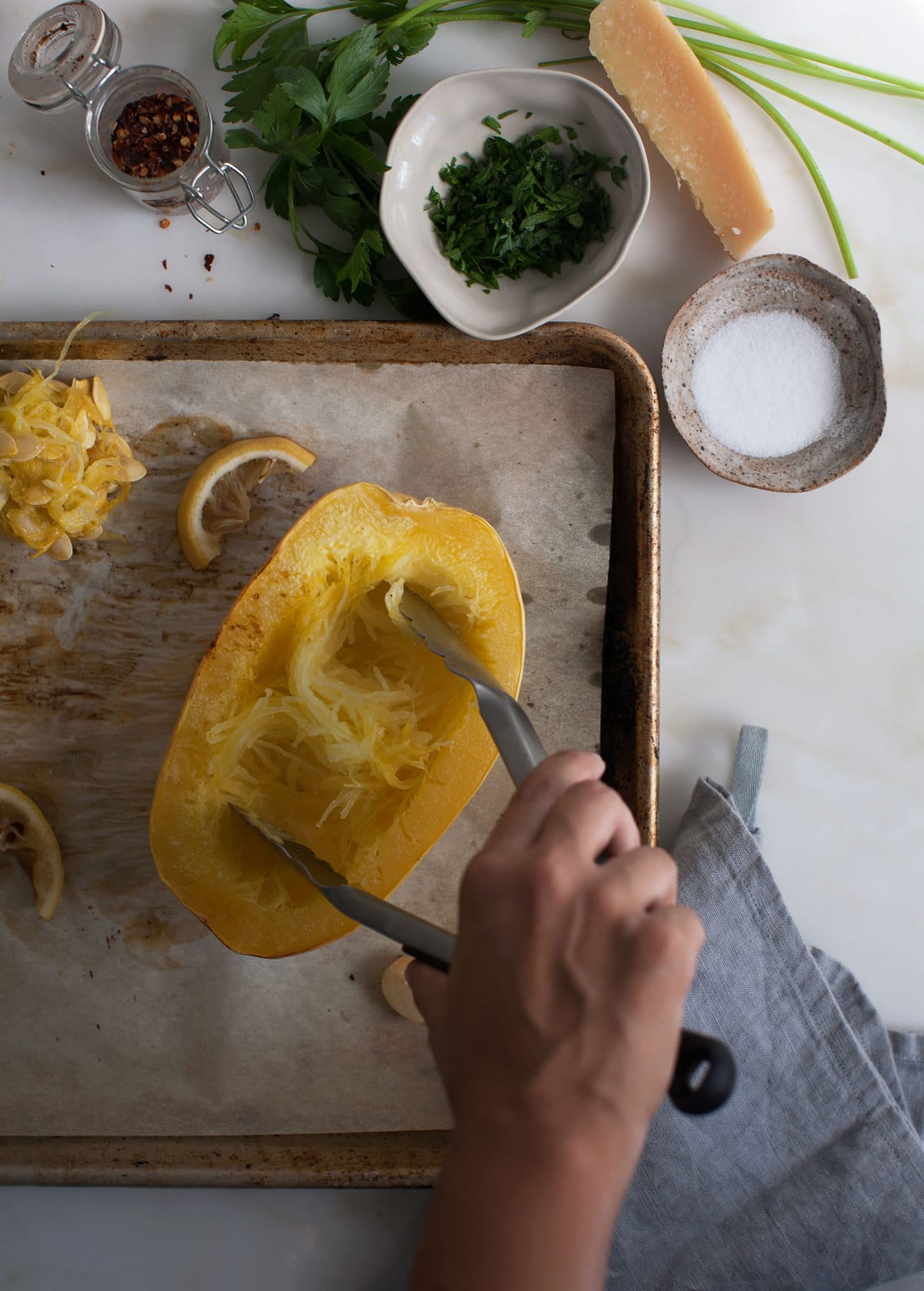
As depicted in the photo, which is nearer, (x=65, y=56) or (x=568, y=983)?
(x=568, y=983)

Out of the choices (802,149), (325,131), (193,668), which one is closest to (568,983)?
(193,668)

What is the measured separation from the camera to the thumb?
0.77m

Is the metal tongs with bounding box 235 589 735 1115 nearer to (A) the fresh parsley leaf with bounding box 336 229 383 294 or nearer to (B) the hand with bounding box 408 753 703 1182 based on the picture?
(B) the hand with bounding box 408 753 703 1182

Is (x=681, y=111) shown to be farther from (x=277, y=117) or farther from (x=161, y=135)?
(x=161, y=135)

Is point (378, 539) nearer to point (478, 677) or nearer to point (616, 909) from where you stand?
point (478, 677)

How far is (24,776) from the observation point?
1366 mm

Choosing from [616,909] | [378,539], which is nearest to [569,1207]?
[616,909]

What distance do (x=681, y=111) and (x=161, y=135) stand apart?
2.56ft

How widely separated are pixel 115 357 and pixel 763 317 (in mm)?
992

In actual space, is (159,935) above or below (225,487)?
below

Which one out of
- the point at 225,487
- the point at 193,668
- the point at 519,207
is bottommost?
the point at 193,668

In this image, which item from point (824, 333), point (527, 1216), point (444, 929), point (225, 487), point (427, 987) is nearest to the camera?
point (527, 1216)

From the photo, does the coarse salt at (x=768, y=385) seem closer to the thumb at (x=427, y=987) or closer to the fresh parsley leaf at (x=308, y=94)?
the fresh parsley leaf at (x=308, y=94)

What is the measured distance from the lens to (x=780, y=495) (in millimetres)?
1493
